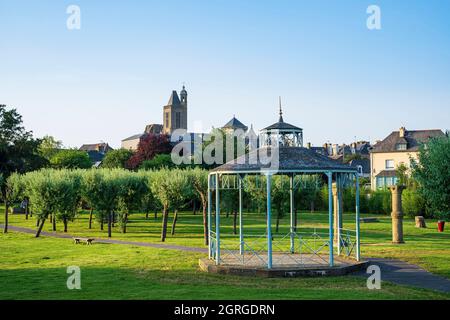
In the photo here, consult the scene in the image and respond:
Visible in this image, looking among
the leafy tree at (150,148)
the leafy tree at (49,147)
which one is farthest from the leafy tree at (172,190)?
the leafy tree at (49,147)

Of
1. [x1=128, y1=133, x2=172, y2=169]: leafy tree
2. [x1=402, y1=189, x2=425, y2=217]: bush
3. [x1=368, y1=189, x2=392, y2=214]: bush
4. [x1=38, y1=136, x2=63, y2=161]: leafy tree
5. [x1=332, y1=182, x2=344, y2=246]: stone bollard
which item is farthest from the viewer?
[x1=38, y1=136, x2=63, y2=161]: leafy tree

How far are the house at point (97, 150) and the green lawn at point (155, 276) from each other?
121499 millimetres

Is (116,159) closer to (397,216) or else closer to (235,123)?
(235,123)

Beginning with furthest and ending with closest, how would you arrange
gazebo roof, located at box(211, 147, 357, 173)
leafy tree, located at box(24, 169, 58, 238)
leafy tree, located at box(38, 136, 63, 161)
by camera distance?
leafy tree, located at box(38, 136, 63, 161), leafy tree, located at box(24, 169, 58, 238), gazebo roof, located at box(211, 147, 357, 173)

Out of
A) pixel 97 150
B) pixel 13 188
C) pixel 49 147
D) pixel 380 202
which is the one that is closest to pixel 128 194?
pixel 13 188

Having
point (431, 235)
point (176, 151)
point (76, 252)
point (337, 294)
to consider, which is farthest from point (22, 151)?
point (337, 294)

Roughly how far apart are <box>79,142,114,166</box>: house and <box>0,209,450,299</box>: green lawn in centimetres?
12150

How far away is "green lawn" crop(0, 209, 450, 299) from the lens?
18203mm

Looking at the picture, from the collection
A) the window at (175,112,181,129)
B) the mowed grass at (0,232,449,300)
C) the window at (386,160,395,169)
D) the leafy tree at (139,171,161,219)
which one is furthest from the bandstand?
the window at (175,112,181,129)

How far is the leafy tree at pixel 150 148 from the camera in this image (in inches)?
3664

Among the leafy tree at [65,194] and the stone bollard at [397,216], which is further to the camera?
the leafy tree at [65,194]

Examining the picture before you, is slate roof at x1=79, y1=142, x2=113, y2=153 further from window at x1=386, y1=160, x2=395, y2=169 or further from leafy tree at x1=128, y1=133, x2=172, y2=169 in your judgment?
window at x1=386, y1=160, x2=395, y2=169

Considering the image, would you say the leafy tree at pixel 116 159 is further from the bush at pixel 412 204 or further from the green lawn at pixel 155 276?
the green lawn at pixel 155 276
